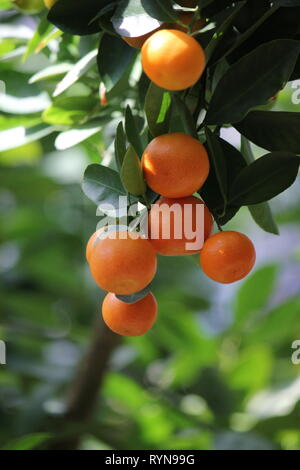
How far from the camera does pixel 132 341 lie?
135cm

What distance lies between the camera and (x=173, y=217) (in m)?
0.45

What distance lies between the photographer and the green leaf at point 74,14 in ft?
1.70

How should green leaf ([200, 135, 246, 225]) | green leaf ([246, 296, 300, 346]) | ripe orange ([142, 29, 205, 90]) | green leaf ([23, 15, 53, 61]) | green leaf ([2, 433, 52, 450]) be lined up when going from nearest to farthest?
ripe orange ([142, 29, 205, 90]) < green leaf ([200, 135, 246, 225]) < green leaf ([23, 15, 53, 61]) < green leaf ([2, 433, 52, 450]) < green leaf ([246, 296, 300, 346])

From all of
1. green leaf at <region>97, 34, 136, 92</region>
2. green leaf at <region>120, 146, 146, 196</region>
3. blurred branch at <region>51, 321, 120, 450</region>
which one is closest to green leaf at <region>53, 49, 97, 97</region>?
green leaf at <region>97, 34, 136, 92</region>

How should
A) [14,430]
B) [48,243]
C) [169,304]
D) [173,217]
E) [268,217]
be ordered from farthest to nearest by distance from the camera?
1. [48,243]
2. [169,304]
3. [14,430]
4. [268,217]
5. [173,217]

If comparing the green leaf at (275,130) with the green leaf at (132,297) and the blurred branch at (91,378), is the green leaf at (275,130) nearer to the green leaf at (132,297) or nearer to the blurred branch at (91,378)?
the green leaf at (132,297)

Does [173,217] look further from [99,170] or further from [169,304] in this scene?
[169,304]

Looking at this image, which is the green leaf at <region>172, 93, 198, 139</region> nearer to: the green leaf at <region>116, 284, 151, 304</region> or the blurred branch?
the green leaf at <region>116, 284, 151, 304</region>

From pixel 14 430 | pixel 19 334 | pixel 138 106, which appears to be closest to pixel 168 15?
pixel 138 106

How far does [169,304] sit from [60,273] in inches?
12.1

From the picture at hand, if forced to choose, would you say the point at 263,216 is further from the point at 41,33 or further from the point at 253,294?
the point at 253,294

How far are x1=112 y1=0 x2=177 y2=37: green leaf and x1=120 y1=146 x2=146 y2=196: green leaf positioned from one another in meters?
0.09

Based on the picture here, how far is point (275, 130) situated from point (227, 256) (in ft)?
0.39

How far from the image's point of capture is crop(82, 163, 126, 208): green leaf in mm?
494
